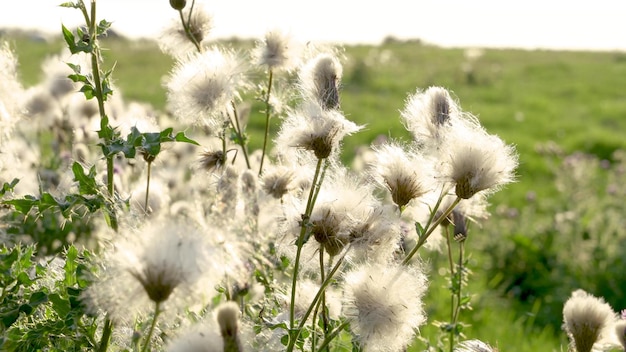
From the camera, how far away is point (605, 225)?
6723mm

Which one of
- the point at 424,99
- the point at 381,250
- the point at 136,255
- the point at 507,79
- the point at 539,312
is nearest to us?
the point at 136,255

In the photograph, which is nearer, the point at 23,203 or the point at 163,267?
the point at 163,267

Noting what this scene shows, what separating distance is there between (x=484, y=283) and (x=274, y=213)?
4.55 m

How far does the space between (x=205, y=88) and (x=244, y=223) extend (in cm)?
46

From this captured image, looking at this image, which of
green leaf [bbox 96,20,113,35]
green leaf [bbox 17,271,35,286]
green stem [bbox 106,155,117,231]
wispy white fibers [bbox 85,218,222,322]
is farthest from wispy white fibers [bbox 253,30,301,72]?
wispy white fibers [bbox 85,218,222,322]

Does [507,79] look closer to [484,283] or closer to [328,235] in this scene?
[484,283]

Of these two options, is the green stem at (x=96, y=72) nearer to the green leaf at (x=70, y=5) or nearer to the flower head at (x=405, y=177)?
the green leaf at (x=70, y=5)

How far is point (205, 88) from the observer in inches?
87.8

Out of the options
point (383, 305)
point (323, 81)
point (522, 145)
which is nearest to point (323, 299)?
point (383, 305)

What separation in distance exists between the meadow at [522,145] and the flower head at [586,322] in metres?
0.47

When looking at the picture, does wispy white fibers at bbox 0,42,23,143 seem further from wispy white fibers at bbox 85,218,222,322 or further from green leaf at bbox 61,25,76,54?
wispy white fibers at bbox 85,218,222,322

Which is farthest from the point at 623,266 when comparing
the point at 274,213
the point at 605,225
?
the point at 274,213

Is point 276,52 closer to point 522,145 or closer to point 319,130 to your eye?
point 319,130

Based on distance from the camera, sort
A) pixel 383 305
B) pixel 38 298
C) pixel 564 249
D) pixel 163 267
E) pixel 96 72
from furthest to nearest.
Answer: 1. pixel 564 249
2. pixel 96 72
3. pixel 38 298
4. pixel 383 305
5. pixel 163 267
